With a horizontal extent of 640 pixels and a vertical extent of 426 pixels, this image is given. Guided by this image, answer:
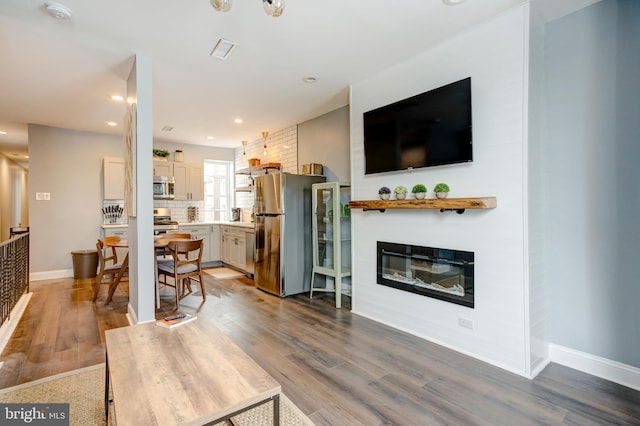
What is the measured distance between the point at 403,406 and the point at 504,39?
2670 mm

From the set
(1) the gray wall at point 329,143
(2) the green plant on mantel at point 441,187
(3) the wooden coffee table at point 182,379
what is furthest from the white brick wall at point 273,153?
(3) the wooden coffee table at point 182,379

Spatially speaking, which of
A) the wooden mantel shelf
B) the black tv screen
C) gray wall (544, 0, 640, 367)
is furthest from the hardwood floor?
the black tv screen

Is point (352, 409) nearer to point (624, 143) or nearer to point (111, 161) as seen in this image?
point (624, 143)

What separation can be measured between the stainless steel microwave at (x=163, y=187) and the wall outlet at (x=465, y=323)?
18.3ft

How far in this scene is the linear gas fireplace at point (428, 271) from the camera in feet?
8.56

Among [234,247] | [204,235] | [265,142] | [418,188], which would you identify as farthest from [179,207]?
[418,188]

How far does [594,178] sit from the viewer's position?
226 centimetres

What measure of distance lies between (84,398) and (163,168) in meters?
4.85

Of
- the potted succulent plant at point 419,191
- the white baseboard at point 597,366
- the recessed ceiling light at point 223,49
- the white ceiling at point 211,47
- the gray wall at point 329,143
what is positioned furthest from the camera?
the gray wall at point 329,143

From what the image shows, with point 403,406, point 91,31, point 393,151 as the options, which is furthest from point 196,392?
point 91,31

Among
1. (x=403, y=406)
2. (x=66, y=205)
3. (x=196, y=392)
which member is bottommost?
(x=403, y=406)

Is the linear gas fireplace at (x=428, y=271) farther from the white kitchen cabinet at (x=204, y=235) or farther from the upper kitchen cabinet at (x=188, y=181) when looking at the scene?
the upper kitchen cabinet at (x=188, y=181)

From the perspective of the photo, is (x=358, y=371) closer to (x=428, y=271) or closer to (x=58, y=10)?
(x=428, y=271)

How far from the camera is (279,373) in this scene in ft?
7.56
